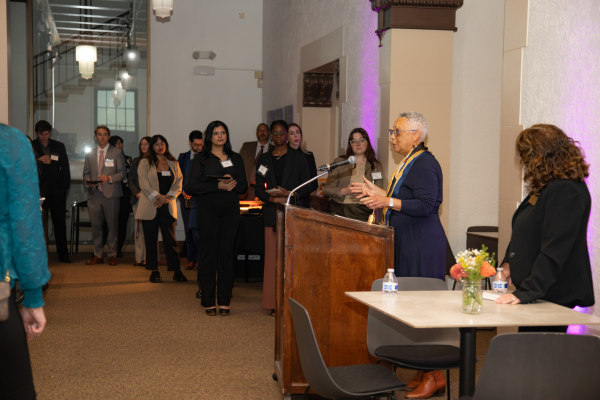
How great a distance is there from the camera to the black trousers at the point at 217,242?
4750 mm

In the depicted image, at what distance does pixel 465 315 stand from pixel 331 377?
51cm

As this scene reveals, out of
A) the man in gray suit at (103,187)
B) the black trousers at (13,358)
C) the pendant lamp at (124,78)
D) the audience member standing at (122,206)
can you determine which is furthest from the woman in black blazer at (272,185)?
the pendant lamp at (124,78)

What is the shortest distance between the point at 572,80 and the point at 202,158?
2.96 meters

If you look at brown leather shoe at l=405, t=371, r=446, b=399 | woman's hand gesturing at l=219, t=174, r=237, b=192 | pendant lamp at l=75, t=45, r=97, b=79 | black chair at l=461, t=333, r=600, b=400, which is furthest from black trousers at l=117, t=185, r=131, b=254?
black chair at l=461, t=333, r=600, b=400

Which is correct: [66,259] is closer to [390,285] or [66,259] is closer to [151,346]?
[151,346]

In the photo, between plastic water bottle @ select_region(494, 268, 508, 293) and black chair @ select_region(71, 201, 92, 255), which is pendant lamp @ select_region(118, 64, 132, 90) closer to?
black chair @ select_region(71, 201, 92, 255)

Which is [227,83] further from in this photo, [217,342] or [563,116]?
[563,116]

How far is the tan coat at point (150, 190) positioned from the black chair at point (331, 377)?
14.3 feet

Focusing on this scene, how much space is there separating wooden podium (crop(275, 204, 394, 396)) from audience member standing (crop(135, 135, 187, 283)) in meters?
3.57

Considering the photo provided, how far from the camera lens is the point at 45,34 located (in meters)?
8.92

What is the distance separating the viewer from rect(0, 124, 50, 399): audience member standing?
150 centimetres

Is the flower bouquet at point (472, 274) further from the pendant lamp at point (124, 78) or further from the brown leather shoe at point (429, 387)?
the pendant lamp at point (124, 78)

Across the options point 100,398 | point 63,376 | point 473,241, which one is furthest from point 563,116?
point 63,376

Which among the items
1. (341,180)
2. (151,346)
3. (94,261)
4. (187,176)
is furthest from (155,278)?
(341,180)
